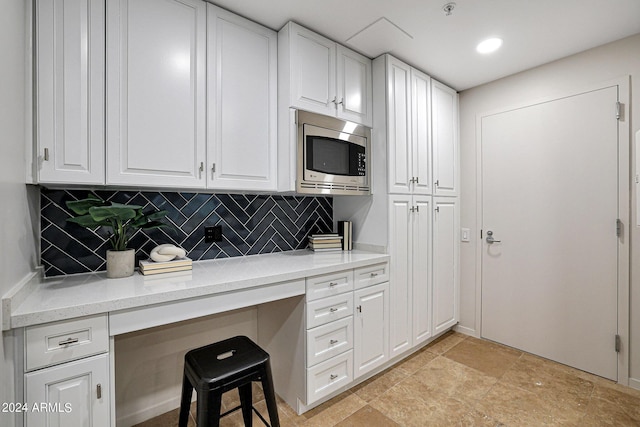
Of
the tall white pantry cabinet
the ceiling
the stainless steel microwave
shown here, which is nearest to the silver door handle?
the tall white pantry cabinet

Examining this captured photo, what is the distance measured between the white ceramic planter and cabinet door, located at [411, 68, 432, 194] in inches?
78.9

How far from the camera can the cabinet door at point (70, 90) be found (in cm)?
123

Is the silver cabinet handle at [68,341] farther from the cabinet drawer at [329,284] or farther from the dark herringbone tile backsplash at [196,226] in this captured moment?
the cabinet drawer at [329,284]

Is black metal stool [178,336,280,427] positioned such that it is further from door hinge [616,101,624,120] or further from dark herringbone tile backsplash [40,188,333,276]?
door hinge [616,101,624,120]

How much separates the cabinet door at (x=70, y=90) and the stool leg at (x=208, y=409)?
1058 millimetres

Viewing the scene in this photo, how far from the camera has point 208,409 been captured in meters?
1.15

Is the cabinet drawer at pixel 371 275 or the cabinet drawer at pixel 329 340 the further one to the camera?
the cabinet drawer at pixel 371 275

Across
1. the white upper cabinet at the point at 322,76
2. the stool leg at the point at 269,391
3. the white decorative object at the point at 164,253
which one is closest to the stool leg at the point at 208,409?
the stool leg at the point at 269,391

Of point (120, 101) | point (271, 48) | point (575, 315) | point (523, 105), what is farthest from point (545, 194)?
point (120, 101)

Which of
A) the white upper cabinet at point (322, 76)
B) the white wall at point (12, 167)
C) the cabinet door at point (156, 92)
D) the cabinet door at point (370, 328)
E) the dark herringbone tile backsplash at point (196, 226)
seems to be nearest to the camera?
the white wall at point (12, 167)

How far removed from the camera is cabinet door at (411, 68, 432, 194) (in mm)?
2398

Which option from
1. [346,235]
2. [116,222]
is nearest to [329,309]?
[346,235]

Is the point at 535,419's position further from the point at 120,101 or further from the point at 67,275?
the point at 120,101

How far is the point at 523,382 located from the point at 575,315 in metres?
0.67
